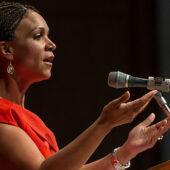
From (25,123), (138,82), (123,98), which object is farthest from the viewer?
(25,123)

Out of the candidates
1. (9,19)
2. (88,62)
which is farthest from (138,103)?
(88,62)

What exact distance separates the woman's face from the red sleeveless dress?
170 millimetres

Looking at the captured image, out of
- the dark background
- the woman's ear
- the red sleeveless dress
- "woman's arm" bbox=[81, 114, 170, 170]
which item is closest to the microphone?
"woman's arm" bbox=[81, 114, 170, 170]

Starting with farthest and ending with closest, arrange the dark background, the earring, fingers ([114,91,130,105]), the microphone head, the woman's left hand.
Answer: the dark background → the earring → the woman's left hand → the microphone head → fingers ([114,91,130,105])

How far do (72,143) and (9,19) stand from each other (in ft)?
2.37

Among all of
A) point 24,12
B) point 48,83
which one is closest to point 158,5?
point 48,83

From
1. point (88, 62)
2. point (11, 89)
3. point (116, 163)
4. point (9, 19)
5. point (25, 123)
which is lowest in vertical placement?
point (116, 163)

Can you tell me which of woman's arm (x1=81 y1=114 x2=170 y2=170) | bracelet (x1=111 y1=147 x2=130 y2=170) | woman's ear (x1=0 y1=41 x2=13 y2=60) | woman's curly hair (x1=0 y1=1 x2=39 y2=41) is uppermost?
woman's curly hair (x1=0 y1=1 x2=39 y2=41)

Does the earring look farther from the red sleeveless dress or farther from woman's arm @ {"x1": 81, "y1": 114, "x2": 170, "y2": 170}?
woman's arm @ {"x1": 81, "y1": 114, "x2": 170, "y2": 170}

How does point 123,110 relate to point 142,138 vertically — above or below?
above

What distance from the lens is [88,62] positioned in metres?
3.22

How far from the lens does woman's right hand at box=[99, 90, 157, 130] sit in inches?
48.8

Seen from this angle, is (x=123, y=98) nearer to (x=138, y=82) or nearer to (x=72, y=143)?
(x=138, y=82)

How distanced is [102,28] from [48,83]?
2.30 feet
